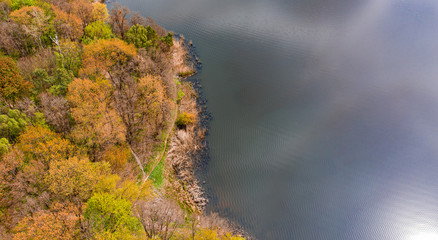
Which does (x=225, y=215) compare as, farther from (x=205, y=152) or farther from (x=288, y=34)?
(x=288, y=34)

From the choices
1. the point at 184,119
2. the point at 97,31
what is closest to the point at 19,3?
the point at 97,31

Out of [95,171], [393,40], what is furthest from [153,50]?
[393,40]

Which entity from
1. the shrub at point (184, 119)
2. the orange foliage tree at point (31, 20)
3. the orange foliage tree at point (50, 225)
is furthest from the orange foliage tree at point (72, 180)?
the orange foliage tree at point (31, 20)

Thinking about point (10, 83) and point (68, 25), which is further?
point (68, 25)

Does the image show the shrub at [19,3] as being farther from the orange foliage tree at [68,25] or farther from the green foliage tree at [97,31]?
the green foliage tree at [97,31]

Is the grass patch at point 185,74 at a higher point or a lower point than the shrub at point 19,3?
lower

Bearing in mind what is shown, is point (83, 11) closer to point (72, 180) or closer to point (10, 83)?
point (10, 83)
